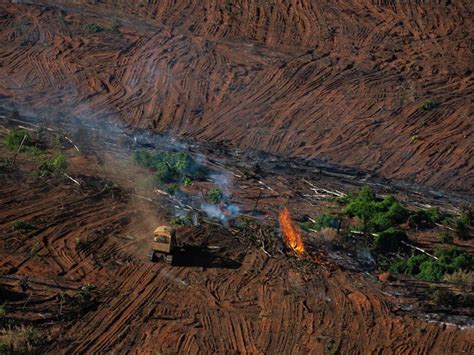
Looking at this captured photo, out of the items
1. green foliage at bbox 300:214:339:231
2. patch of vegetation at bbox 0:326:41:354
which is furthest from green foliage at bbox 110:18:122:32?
patch of vegetation at bbox 0:326:41:354

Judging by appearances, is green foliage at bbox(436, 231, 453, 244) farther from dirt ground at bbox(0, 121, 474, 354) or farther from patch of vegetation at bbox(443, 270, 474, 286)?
patch of vegetation at bbox(443, 270, 474, 286)

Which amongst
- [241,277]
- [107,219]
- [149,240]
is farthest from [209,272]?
[107,219]

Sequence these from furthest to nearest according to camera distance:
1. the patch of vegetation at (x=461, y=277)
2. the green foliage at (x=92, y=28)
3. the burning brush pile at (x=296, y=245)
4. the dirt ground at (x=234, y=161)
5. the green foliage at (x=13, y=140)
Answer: the green foliage at (x=92, y=28)
the green foliage at (x=13, y=140)
the burning brush pile at (x=296, y=245)
the patch of vegetation at (x=461, y=277)
the dirt ground at (x=234, y=161)

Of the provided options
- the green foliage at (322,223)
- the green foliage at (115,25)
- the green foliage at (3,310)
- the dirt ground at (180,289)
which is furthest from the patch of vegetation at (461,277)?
the green foliage at (115,25)

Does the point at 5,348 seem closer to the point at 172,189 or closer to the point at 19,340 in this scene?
the point at 19,340

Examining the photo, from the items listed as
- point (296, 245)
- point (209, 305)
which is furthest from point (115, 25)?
point (209, 305)

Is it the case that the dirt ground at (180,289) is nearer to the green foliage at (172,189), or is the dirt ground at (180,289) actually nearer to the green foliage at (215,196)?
the green foliage at (172,189)
